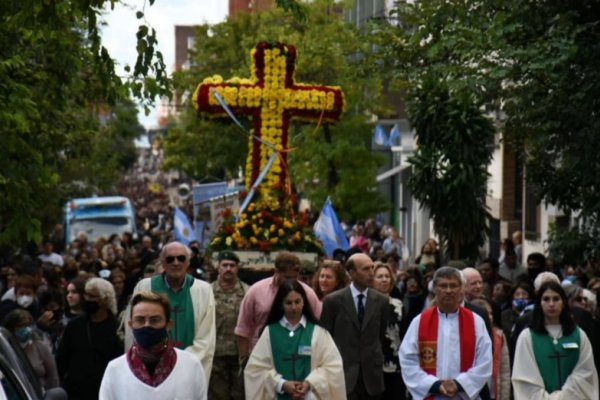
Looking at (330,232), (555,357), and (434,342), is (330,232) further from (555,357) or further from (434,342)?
(434,342)

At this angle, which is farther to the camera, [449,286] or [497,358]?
[497,358]

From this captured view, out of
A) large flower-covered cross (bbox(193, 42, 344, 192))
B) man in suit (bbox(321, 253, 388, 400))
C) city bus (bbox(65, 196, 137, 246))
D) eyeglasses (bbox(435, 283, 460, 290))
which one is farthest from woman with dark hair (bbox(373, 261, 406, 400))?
city bus (bbox(65, 196, 137, 246))

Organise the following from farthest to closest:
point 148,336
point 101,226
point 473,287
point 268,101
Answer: point 101,226
point 268,101
point 473,287
point 148,336

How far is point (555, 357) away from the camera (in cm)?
1234

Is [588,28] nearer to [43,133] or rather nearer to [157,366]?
[43,133]

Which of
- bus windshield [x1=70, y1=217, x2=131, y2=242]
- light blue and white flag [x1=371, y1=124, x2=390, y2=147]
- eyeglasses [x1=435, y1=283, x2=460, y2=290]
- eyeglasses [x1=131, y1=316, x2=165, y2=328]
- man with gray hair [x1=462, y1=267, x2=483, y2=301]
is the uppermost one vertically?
light blue and white flag [x1=371, y1=124, x2=390, y2=147]

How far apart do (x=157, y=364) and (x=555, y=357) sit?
4.44 m

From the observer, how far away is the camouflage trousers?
48.6 ft

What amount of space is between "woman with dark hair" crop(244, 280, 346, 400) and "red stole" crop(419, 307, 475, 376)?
0.63m

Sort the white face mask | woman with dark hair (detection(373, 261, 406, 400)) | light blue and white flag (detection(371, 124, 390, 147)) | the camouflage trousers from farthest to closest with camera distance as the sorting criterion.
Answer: light blue and white flag (detection(371, 124, 390, 147)) → the white face mask → the camouflage trousers → woman with dark hair (detection(373, 261, 406, 400))

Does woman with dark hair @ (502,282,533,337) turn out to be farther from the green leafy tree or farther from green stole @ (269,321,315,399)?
the green leafy tree

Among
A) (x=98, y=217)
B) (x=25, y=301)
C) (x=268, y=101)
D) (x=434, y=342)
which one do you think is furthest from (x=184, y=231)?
(x=434, y=342)

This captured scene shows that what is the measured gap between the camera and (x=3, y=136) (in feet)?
52.4

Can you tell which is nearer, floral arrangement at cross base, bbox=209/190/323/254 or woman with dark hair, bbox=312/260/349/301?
woman with dark hair, bbox=312/260/349/301
